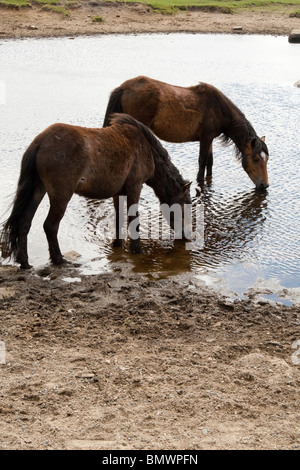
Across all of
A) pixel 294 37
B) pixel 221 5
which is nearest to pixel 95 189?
pixel 294 37

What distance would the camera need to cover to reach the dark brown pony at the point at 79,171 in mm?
6754

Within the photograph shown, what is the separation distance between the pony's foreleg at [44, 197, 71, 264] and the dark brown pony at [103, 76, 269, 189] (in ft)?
10.3

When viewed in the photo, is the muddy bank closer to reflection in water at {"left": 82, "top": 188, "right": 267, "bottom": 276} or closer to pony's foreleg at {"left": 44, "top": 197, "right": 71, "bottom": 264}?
pony's foreleg at {"left": 44, "top": 197, "right": 71, "bottom": 264}

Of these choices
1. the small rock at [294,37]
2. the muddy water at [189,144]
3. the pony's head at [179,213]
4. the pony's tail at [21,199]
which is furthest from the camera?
the small rock at [294,37]

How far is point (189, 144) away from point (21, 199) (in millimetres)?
5977

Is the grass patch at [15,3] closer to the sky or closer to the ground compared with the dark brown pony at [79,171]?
closer to the sky

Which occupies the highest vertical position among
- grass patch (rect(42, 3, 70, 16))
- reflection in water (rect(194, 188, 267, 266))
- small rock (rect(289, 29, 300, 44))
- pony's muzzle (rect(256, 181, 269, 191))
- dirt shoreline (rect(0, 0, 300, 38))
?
grass patch (rect(42, 3, 70, 16))

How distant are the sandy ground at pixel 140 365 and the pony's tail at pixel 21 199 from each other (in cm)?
28

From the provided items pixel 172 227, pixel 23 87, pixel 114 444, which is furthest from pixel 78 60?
pixel 114 444

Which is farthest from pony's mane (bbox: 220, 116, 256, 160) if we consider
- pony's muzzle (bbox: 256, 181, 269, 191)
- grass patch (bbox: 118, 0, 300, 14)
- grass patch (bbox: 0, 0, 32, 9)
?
grass patch (bbox: 118, 0, 300, 14)

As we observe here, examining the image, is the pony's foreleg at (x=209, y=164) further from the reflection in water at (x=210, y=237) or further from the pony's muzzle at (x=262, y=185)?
the pony's muzzle at (x=262, y=185)

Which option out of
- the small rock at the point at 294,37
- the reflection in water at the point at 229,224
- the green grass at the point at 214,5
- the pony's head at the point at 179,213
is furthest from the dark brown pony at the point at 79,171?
the green grass at the point at 214,5

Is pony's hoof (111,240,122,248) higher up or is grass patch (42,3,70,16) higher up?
grass patch (42,3,70,16)

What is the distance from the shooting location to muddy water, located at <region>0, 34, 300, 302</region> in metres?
7.83
